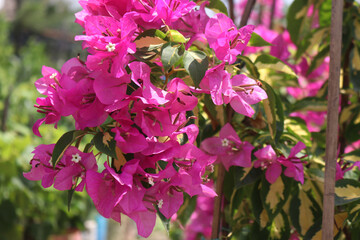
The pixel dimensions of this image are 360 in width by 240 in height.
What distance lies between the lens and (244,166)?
471mm

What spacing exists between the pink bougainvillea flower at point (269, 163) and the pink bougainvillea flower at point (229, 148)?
14 millimetres

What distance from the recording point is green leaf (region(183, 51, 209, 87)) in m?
0.35

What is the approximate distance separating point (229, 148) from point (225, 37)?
148 millimetres

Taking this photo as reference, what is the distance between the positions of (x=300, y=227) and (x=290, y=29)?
324 mm

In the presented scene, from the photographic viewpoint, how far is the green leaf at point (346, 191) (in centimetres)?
44

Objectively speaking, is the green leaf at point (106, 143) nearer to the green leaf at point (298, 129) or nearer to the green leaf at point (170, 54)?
the green leaf at point (170, 54)

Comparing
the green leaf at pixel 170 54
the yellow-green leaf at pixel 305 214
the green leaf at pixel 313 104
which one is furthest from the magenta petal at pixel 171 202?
the green leaf at pixel 313 104

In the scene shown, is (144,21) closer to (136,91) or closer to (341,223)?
(136,91)

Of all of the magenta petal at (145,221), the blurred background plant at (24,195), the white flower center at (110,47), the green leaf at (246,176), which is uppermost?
the white flower center at (110,47)

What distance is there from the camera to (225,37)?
0.37 meters

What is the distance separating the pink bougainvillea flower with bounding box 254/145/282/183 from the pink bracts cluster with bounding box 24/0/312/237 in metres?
0.10

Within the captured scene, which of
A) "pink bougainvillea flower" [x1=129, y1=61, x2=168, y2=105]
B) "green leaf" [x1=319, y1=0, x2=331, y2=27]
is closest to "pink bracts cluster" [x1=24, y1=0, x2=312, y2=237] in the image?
"pink bougainvillea flower" [x1=129, y1=61, x2=168, y2=105]

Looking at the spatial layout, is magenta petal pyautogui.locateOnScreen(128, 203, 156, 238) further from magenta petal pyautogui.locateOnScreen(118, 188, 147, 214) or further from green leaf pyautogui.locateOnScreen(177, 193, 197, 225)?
green leaf pyautogui.locateOnScreen(177, 193, 197, 225)

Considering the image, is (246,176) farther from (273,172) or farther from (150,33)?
(150,33)
